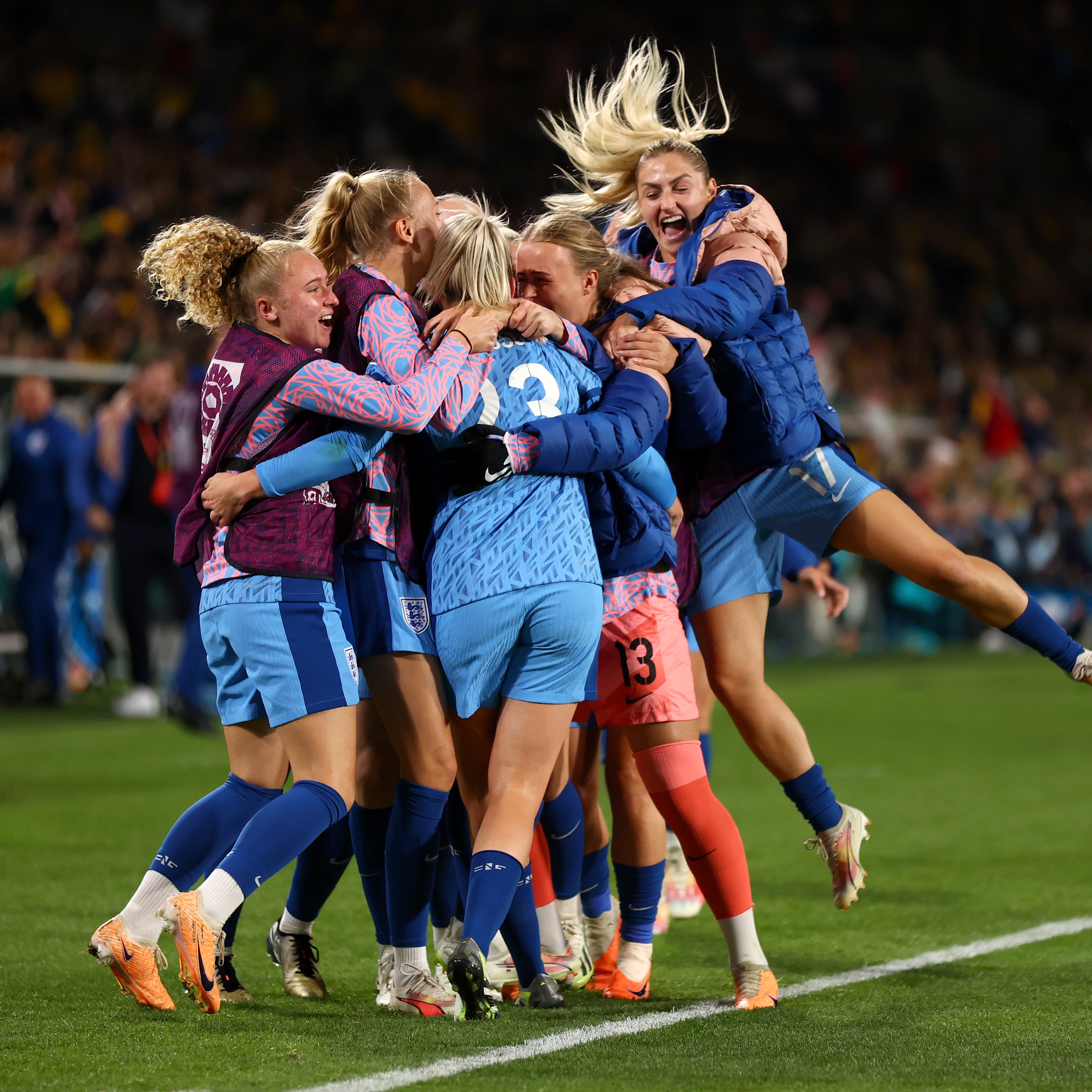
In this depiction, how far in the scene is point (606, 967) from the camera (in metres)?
4.18

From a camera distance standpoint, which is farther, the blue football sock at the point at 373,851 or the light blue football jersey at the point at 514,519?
the blue football sock at the point at 373,851

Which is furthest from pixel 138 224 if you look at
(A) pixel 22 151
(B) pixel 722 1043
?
(B) pixel 722 1043

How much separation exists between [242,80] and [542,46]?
5599 millimetres

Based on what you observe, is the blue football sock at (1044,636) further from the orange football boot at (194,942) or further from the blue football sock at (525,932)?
the orange football boot at (194,942)

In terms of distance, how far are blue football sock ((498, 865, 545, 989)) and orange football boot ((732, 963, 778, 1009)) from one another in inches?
19.2

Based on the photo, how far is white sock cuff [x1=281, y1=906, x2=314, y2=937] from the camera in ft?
13.3

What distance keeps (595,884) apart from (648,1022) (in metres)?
0.81

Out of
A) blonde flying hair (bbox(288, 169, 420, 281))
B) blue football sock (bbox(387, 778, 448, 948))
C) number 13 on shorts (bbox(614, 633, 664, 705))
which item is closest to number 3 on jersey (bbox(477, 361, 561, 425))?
blonde flying hair (bbox(288, 169, 420, 281))

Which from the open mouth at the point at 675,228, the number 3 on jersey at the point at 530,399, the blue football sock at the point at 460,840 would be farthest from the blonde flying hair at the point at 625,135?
the blue football sock at the point at 460,840

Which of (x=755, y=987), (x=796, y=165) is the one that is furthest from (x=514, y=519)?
(x=796, y=165)

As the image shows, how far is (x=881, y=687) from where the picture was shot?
13078 millimetres

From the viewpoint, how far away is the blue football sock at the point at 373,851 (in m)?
4.04

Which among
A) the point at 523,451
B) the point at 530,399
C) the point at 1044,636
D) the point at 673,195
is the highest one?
the point at 673,195

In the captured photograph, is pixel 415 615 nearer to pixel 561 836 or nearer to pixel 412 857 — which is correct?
pixel 412 857
